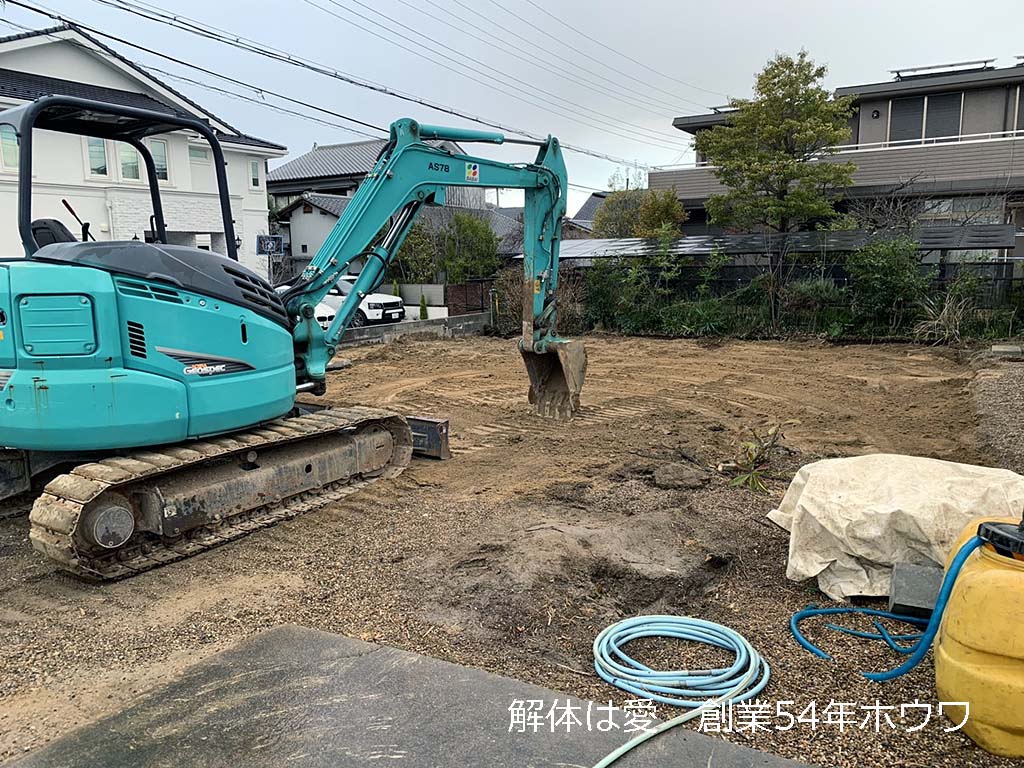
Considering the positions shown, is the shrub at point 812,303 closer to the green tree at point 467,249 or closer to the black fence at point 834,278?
the black fence at point 834,278

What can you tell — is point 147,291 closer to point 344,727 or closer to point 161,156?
point 344,727

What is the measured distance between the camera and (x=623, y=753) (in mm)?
2766

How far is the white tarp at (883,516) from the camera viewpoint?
388 cm

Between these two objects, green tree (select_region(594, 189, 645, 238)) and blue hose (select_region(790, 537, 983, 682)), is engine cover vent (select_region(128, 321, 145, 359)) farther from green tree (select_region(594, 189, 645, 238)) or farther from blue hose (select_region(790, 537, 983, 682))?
green tree (select_region(594, 189, 645, 238))

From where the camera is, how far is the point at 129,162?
19.6 m

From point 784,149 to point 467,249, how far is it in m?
10.9

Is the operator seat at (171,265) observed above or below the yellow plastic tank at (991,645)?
above

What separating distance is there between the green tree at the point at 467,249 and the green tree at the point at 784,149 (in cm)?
837

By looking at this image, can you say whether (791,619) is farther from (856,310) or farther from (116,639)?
(856,310)

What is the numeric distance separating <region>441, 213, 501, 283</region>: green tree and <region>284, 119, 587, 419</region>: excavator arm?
1693 centimetres

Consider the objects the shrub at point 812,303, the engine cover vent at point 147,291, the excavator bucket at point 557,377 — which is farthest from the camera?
the shrub at point 812,303

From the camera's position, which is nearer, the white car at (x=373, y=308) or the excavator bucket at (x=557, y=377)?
the excavator bucket at (x=557, y=377)

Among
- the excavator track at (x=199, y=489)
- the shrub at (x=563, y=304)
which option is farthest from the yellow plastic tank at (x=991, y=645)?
the shrub at (x=563, y=304)

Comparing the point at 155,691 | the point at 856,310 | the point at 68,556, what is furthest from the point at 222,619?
the point at 856,310
